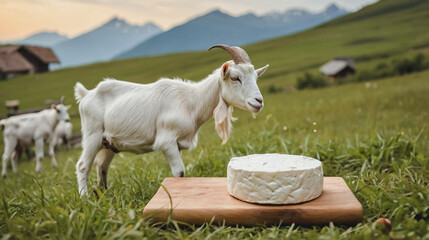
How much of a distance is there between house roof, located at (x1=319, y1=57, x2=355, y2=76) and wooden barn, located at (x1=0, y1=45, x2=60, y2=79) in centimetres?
1066

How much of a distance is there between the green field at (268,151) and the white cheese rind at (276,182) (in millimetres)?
220

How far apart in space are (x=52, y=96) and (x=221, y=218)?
6776mm

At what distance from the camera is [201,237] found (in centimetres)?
234

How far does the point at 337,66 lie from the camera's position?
14.1 metres

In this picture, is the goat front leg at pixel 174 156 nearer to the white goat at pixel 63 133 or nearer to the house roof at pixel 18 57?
the white goat at pixel 63 133

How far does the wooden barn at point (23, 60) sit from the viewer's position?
7.41m

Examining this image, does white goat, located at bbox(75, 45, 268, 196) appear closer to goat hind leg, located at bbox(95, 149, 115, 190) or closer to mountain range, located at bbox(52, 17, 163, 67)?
goat hind leg, located at bbox(95, 149, 115, 190)

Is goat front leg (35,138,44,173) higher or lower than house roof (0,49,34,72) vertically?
lower

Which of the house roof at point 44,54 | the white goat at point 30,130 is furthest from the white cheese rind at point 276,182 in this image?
the house roof at point 44,54

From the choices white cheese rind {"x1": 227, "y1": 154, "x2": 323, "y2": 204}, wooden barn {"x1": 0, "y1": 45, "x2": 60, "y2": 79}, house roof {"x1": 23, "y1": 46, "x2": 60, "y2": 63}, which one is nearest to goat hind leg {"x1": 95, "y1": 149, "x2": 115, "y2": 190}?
white cheese rind {"x1": 227, "y1": 154, "x2": 323, "y2": 204}

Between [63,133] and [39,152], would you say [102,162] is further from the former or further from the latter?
[63,133]

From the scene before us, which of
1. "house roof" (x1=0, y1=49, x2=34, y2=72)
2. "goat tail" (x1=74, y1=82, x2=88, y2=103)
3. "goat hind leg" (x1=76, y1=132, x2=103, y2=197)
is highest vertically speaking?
"house roof" (x1=0, y1=49, x2=34, y2=72)

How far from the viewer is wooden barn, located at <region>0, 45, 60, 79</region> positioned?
7.41m

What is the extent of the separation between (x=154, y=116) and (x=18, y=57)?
22.0 ft
